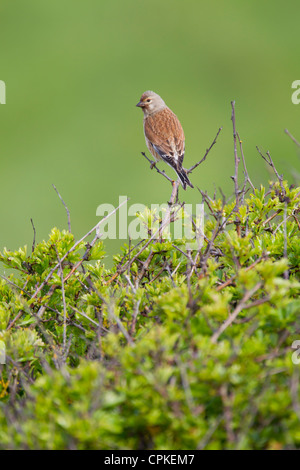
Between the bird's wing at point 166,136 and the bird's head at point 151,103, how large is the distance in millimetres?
81

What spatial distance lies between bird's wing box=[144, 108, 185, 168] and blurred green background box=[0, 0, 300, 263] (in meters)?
3.95

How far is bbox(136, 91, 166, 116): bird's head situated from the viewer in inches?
302

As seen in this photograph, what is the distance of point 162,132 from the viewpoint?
24.4 ft

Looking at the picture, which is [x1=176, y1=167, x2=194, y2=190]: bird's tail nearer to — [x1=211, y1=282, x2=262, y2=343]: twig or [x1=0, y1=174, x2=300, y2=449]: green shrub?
[x1=0, y1=174, x2=300, y2=449]: green shrub

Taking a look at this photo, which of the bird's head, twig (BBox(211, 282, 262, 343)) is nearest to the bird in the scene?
the bird's head

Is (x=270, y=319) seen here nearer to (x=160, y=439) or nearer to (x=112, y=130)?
(x=160, y=439)

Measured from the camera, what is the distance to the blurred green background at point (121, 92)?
12.9 metres

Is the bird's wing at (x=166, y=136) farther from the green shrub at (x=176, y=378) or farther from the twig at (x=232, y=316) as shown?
the twig at (x=232, y=316)

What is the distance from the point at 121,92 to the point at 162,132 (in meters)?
8.54

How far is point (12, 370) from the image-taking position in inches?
112

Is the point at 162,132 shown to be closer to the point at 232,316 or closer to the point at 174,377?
the point at 232,316

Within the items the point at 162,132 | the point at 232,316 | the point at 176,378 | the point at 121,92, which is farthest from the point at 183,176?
the point at 121,92
